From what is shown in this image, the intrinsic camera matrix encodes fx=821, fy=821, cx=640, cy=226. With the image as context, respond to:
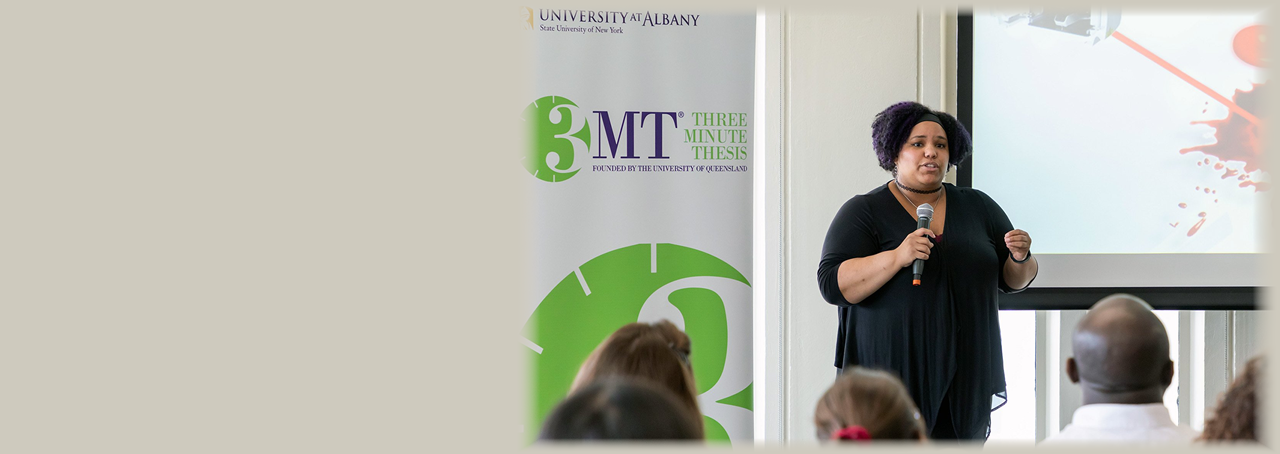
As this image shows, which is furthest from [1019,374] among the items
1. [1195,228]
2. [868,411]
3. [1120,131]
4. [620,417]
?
[620,417]

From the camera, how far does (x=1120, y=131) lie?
2.77 m

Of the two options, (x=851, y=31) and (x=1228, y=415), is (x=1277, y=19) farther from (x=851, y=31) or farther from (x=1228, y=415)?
(x=851, y=31)

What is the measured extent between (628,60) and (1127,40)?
66.2 inches

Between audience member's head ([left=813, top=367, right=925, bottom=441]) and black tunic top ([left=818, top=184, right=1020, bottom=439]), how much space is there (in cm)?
106

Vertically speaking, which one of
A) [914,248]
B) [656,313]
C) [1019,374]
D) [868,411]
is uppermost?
[914,248]

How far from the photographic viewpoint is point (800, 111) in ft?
9.52

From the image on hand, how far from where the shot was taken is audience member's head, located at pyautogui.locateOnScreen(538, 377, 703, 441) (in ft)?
2.20

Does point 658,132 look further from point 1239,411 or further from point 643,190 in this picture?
point 1239,411

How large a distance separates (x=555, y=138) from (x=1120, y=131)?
191 cm

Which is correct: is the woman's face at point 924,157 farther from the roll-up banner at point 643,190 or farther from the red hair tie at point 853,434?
the red hair tie at point 853,434

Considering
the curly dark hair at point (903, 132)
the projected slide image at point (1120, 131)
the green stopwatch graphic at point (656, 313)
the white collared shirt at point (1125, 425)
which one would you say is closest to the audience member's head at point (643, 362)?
the white collared shirt at point (1125, 425)

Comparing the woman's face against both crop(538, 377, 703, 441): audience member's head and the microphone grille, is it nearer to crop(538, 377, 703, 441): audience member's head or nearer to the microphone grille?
the microphone grille

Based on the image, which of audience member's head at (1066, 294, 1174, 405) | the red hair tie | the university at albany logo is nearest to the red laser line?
the university at albany logo

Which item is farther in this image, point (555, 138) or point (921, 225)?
point (555, 138)
